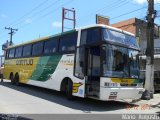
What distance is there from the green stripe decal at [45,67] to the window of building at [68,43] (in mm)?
558

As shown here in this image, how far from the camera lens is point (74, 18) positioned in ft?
117

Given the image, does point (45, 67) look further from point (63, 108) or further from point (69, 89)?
point (63, 108)

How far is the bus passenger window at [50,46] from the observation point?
17.7 m

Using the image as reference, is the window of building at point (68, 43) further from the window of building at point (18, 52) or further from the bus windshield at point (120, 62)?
the window of building at point (18, 52)

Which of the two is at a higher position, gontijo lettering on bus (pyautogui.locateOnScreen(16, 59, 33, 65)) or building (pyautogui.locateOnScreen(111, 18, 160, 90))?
building (pyautogui.locateOnScreen(111, 18, 160, 90))

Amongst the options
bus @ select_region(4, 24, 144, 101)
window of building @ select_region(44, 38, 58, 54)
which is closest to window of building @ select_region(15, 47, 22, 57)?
window of building @ select_region(44, 38, 58, 54)

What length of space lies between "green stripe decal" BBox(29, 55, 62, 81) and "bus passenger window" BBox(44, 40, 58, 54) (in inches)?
14.1

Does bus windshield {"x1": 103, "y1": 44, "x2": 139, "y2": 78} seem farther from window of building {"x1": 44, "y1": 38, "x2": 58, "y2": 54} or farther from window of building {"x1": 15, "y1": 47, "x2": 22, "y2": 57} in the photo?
window of building {"x1": 15, "y1": 47, "x2": 22, "y2": 57}

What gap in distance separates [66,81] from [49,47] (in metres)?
3.04

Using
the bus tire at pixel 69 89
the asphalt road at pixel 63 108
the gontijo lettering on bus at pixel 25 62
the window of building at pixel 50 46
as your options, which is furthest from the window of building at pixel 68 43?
the gontijo lettering on bus at pixel 25 62

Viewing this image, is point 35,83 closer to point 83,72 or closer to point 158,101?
point 83,72

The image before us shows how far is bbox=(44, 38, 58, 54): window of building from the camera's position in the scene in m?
17.7

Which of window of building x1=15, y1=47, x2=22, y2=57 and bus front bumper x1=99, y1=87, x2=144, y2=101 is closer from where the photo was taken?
bus front bumper x1=99, y1=87, x2=144, y2=101

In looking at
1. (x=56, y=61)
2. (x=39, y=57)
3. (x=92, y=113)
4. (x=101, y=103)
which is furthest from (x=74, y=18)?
(x=92, y=113)
